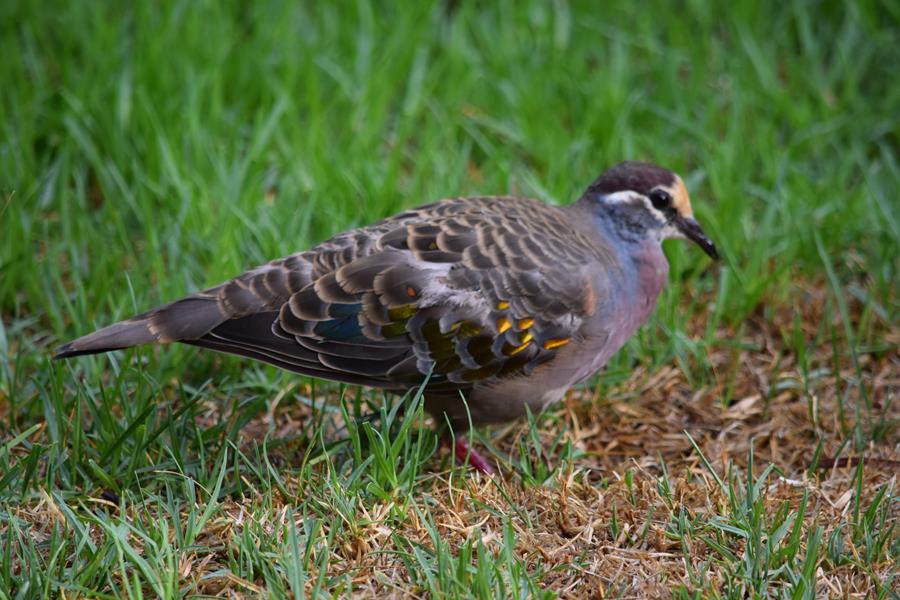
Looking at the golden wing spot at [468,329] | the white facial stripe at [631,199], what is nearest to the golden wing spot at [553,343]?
the golden wing spot at [468,329]

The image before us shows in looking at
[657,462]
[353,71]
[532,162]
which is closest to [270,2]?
[353,71]

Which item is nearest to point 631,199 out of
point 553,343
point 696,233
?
point 696,233

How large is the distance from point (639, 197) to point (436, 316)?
0.99 meters

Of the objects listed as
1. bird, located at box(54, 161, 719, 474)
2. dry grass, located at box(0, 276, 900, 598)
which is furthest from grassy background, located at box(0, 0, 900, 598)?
bird, located at box(54, 161, 719, 474)

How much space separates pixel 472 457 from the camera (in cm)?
404

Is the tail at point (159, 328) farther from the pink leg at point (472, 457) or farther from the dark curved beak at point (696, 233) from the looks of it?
the dark curved beak at point (696, 233)

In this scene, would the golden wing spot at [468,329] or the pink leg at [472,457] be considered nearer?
the golden wing spot at [468,329]

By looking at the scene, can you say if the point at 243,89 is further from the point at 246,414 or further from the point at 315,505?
the point at 315,505

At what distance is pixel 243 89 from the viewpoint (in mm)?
5910

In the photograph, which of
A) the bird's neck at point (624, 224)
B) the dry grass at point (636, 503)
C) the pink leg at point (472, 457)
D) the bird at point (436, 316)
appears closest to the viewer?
the dry grass at point (636, 503)

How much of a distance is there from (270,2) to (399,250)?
9.88 feet

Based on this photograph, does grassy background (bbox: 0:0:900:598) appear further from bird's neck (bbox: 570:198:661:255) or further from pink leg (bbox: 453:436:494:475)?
bird's neck (bbox: 570:198:661:255)

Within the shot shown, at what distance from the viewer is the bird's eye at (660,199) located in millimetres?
4324

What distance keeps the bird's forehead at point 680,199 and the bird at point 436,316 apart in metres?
0.48
